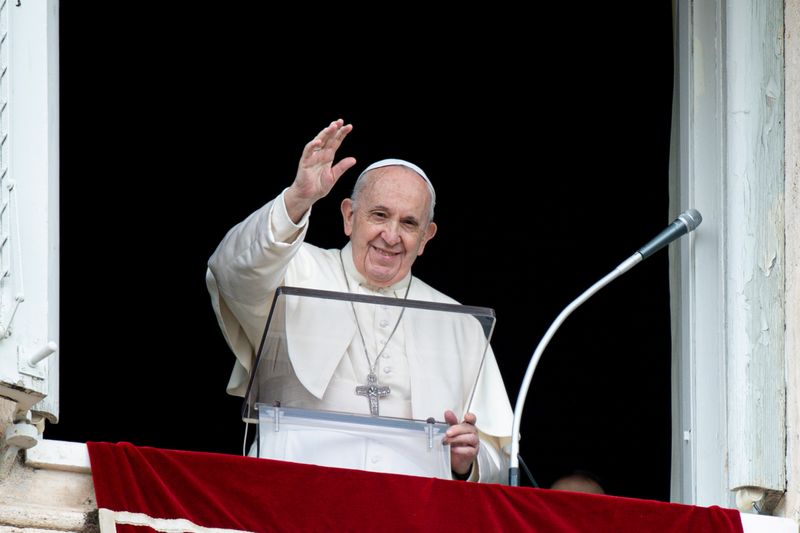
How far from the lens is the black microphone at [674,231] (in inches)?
198

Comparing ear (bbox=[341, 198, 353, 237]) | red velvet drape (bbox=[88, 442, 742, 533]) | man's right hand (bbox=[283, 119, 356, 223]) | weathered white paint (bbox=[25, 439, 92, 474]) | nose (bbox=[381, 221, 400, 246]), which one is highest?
man's right hand (bbox=[283, 119, 356, 223])

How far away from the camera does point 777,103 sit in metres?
5.09

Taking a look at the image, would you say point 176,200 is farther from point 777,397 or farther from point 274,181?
point 777,397

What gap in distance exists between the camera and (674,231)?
199 inches

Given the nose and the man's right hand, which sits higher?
the man's right hand

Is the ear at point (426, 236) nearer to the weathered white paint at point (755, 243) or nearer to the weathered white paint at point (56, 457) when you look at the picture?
the weathered white paint at point (755, 243)

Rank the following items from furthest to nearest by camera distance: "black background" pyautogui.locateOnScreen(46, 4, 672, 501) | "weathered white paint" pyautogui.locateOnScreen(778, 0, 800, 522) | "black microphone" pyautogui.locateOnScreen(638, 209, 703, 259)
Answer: "black background" pyautogui.locateOnScreen(46, 4, 672, 501) → "black microphone" pyautogui.locateOnScreen(638, 209, 703, 259) → "weathered white paint" pyautogui.locateOnScreen(778, 0, 800, 522)

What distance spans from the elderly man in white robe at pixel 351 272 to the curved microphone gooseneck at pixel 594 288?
14cm

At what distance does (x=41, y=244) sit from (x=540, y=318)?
11.2 ft

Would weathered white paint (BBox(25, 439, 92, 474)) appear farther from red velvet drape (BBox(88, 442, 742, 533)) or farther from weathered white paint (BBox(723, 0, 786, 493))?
weathered white paint (BBox(723, 0, 786, 493))

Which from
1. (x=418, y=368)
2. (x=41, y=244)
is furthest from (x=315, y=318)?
(x=41, y=244)

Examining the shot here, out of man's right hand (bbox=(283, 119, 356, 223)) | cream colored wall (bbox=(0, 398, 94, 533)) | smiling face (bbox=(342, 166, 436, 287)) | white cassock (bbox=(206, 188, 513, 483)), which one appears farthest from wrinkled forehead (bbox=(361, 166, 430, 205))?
cream colored wall (bbox=(0, 398, 94, 533))

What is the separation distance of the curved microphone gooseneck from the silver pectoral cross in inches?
14.6

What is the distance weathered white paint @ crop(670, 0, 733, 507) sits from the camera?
509cm
